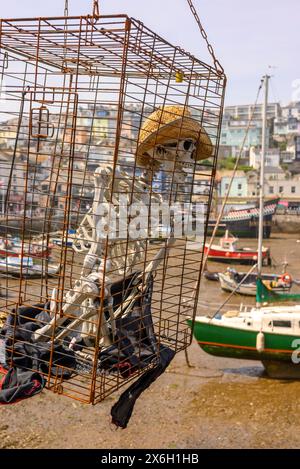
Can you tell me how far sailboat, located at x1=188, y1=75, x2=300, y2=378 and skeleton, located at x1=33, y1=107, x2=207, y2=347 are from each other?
9213 millimetres

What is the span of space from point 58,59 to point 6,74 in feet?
2.02

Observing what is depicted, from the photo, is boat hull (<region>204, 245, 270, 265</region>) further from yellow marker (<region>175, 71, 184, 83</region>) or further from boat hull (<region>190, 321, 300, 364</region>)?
yellow marker (<region>175, 71, 184, 83</region>)

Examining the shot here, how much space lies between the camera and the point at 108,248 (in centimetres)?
404

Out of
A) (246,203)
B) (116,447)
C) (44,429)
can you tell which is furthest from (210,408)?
(246,203)

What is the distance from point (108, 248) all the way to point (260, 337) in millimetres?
10065

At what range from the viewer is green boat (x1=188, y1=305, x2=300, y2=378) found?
1326 cm

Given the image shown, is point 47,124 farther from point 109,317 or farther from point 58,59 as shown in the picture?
point 109,317

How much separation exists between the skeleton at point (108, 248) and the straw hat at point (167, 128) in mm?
67

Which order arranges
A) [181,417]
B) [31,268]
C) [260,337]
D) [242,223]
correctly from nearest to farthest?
1. [31,268]
2. [181,417]
3. [260,337]
4. [242,223]

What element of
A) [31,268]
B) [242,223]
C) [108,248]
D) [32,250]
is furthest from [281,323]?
[242,223]

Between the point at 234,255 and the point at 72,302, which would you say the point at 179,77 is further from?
the point at 234,255

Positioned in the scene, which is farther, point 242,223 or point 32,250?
point 242,223

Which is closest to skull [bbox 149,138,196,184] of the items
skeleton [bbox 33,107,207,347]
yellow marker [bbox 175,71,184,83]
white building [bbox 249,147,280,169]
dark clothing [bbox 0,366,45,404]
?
skeleton [bbox 33,107,207,347]

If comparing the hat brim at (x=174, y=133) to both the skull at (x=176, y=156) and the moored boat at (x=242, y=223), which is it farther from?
the moored boat at (x=242, y=223)
